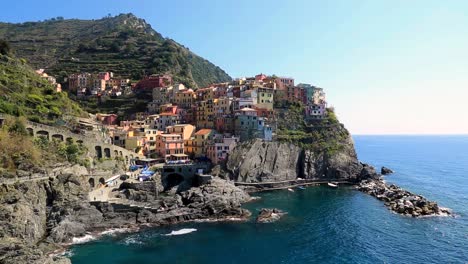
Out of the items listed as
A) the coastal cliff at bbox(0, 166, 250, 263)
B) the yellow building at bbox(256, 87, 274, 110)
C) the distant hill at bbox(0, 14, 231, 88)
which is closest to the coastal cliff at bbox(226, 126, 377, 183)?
the yellow building at bbox(256, 87, 274, 110)

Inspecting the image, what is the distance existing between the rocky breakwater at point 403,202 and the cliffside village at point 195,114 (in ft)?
85.9

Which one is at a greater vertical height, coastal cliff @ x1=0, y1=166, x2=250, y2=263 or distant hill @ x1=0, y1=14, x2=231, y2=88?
distant hill @ x1=0, y1=14, x2=231, y2=88

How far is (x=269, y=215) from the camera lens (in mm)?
58500

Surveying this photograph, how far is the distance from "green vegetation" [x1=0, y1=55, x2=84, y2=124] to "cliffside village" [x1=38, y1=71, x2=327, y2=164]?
5.98m

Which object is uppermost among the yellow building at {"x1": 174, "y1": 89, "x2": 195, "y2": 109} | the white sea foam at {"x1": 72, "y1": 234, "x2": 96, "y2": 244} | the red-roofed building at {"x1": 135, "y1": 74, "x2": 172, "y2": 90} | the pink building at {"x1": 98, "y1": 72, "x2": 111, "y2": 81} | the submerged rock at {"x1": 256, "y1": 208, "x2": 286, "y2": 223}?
the pink building at {"x1": 98, "y1": 72, "x2": 111, "y2": 81}

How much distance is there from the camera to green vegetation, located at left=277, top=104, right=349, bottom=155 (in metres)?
91.6

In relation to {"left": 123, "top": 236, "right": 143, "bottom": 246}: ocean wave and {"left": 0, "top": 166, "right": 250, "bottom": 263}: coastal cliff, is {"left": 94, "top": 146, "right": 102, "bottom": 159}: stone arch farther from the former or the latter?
{"left": 123, "top": 236, "right": 143, "bottom": 246}: ocean wave

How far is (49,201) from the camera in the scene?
50031 millimetres

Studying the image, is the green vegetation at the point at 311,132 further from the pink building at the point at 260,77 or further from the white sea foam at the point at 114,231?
the white sea foam at the point at 114,231

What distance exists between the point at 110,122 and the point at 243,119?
33.9 meters

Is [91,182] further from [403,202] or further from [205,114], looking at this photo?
[403,202]

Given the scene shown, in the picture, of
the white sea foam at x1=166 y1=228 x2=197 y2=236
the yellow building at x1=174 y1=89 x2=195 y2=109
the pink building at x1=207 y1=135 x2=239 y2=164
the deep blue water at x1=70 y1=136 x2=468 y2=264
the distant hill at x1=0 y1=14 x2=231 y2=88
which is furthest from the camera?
the distant hill at x1=0 y1=14 x2=231 y2=88

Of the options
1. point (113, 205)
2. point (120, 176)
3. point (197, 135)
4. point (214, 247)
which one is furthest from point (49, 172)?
point (197, 135)

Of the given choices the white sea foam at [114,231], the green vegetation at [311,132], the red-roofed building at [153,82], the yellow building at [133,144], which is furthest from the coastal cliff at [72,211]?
the red-roofed building at [153,82]
